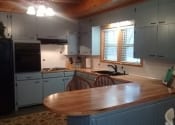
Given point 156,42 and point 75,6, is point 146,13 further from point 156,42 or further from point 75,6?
point 75,6

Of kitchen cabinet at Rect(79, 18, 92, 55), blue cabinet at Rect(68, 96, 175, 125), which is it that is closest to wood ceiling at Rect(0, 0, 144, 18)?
kitchen cabinet at Rect(79, 18, 92, 55)

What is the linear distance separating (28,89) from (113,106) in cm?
317

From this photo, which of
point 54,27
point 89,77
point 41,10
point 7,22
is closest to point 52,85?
point 89,77

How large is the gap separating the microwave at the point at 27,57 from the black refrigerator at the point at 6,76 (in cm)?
25

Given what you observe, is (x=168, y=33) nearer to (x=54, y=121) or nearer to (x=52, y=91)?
(x=54, y=121)

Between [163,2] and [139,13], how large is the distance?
0.52m

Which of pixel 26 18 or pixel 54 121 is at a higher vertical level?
pixel 26 18

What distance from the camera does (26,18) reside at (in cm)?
462

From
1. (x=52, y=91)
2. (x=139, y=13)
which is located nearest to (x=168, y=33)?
(x=139, y=13)

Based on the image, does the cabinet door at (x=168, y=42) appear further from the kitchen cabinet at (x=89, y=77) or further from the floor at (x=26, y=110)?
the floor at (x=26, y=110)

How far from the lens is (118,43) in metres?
4.48

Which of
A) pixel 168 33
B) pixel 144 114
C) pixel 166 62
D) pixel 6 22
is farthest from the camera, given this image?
pixel 6 22

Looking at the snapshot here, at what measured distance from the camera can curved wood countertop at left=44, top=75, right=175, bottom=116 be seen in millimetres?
1649

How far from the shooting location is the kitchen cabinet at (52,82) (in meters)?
Result: 4.69
